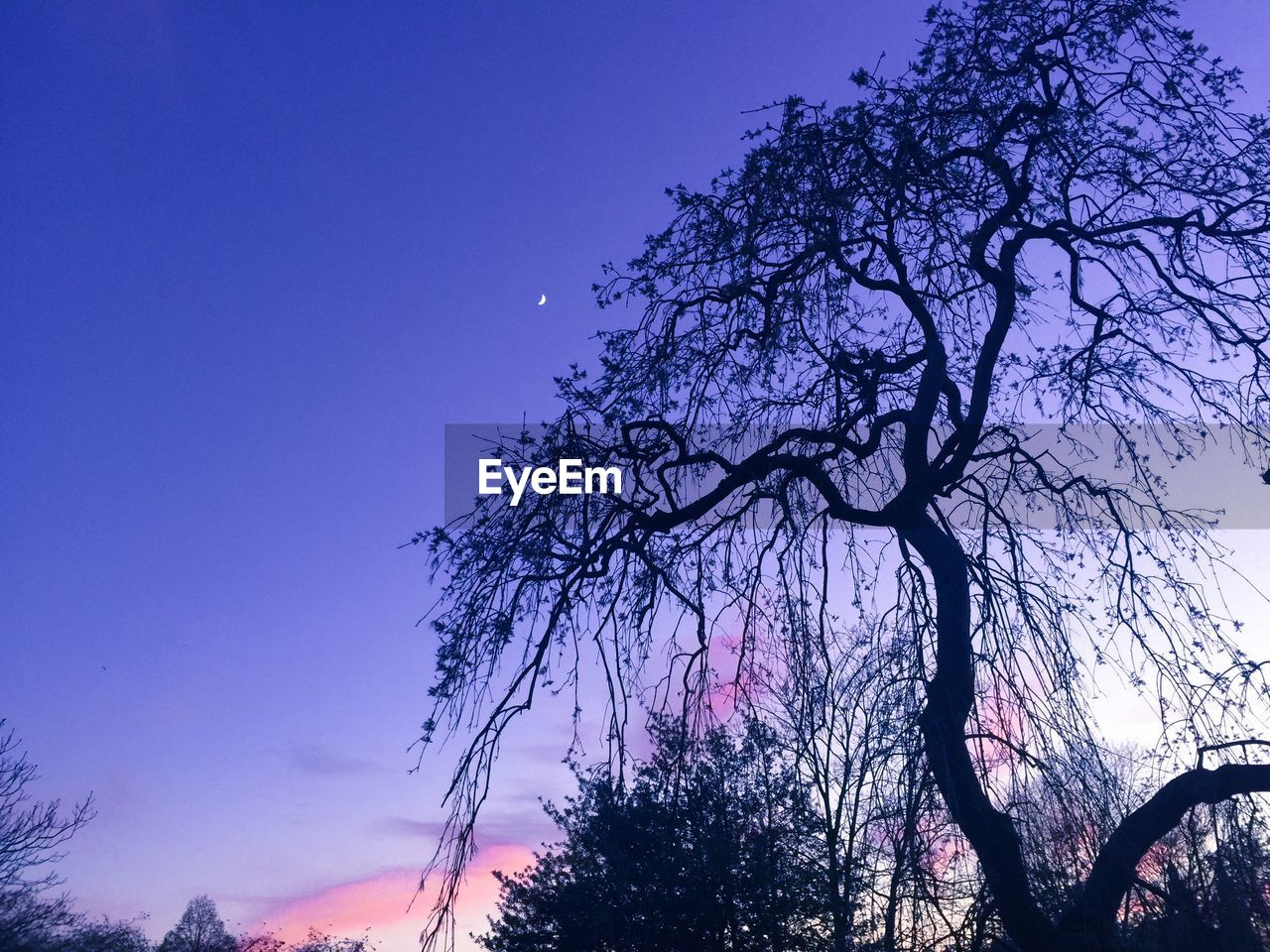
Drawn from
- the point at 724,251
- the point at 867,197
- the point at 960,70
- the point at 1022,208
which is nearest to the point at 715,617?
the point at 724,251

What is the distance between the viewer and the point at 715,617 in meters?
5.43

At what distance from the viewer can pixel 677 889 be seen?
12547 millimetres

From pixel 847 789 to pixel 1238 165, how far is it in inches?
178

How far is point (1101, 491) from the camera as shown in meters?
6.05

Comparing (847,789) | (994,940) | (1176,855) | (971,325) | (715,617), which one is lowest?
(994,940)

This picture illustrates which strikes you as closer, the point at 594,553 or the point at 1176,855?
the point at 1176,855

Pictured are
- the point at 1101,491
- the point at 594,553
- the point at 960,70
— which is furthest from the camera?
the point at 960,70

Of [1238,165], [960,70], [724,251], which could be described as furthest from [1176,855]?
[960,70]

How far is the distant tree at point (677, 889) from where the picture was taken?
823 cm

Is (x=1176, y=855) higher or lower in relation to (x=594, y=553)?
lower

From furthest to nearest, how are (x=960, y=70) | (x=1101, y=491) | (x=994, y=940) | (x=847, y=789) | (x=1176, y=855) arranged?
(x=960, y=70) → (x=1101, y=491) → (x=1176, y=855) → (x=994, y=940) → (x=847, y=789)

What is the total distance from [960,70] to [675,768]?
488 cm

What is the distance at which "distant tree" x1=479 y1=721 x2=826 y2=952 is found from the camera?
8.23 m

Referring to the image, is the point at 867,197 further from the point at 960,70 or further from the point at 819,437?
the point at 819,437
